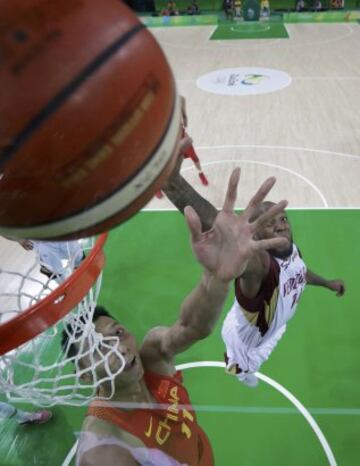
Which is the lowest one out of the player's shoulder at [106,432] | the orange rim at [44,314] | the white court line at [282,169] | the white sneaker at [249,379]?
the white court line at [282,169]

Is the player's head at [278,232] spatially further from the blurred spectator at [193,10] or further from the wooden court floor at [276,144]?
the blurred spectator at [193,10]

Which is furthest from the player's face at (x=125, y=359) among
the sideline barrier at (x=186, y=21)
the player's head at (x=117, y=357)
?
the sideline barrier at (x=186, y=21)

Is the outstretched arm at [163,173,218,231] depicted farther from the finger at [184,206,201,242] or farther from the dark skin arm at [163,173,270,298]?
the finger at [184,206,201,242]

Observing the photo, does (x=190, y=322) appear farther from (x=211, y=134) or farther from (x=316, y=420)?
(x=211, y=134)

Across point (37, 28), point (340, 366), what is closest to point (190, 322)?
point (37, 28)

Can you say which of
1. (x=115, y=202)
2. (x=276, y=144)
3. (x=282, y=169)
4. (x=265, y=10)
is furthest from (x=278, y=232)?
(x=265, y=10)

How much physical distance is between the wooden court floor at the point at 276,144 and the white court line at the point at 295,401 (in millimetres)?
33

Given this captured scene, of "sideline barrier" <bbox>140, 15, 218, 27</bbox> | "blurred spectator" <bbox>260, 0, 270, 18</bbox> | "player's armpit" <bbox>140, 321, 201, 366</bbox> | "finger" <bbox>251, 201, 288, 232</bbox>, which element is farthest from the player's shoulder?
"blurred spectator" <bbox>260, 0, 270, 18</bbox>

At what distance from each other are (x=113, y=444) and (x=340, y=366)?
1411 millimetres

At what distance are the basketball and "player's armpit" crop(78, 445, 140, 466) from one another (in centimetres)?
73

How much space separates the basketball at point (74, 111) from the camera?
67 centimetres

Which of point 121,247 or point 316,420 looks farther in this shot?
point 121,247

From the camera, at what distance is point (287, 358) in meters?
2.29

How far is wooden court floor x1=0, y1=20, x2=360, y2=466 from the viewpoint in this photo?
6.63ft
